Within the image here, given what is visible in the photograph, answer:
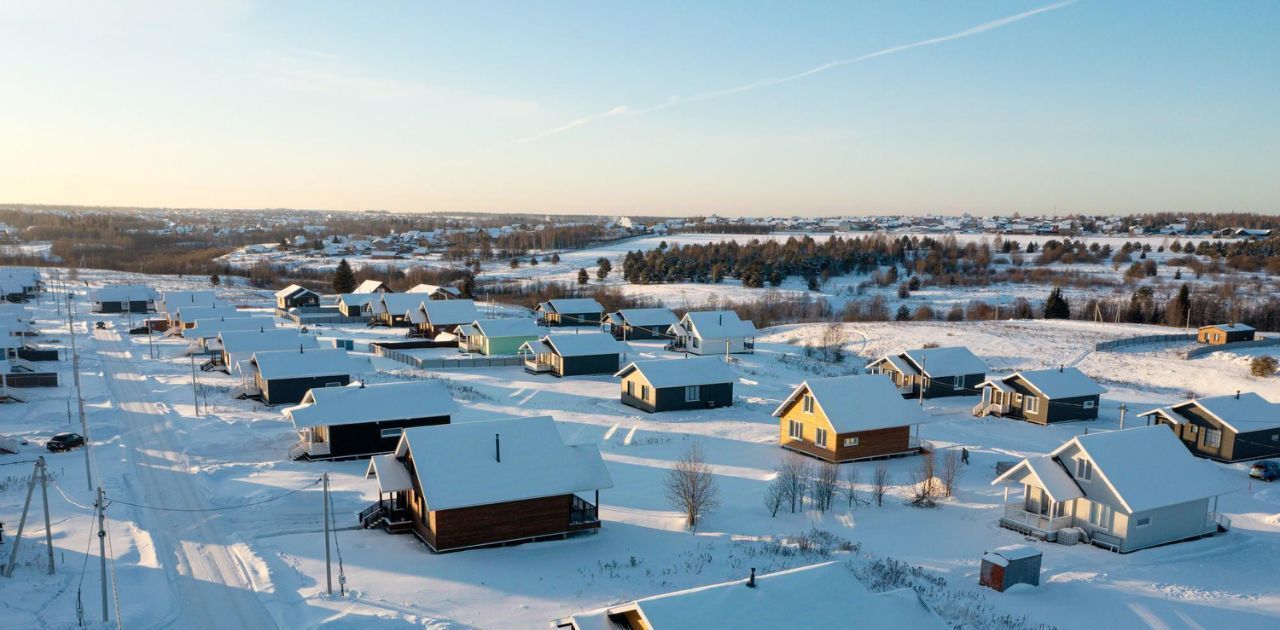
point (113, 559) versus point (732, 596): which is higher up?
A: point (732, 596)

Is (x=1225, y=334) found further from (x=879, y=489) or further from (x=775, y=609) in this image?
(x=775, y=609)

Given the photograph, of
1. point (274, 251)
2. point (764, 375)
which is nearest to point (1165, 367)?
point (764, 375)

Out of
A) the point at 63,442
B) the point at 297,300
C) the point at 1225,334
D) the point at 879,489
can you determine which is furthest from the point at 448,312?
the point at 1225,334

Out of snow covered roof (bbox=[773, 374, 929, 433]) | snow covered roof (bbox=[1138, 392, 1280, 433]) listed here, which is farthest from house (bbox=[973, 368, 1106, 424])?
snow covered roof (bbox=[773, 374, 929, 433])

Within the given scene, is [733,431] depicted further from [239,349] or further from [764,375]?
[239,349]

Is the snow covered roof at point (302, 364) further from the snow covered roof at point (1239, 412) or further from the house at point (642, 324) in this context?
the snow covered roof at point (1239, 412)

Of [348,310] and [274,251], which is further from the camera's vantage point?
[274,251]

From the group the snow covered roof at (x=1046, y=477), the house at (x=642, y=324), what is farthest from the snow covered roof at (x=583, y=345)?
the snow covered roof at (x=1046, y=477)
